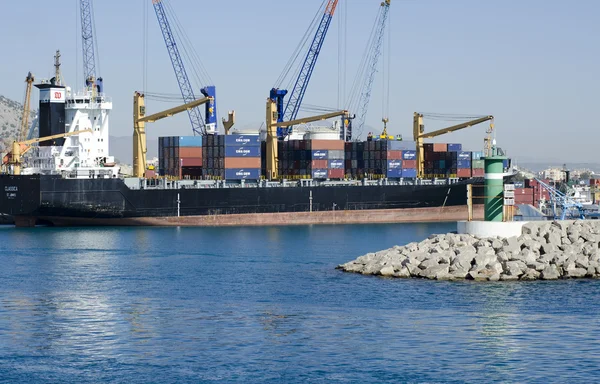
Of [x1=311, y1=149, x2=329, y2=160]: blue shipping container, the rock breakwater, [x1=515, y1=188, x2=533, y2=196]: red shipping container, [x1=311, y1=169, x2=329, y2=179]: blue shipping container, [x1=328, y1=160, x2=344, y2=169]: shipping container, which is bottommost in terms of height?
the rock breakwater

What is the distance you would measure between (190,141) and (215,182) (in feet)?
19.1

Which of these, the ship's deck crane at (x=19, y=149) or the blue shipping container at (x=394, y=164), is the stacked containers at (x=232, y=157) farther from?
the blue shipping container at (x=394, y=164)

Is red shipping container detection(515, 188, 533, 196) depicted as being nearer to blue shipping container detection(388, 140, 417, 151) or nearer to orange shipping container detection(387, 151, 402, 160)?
blue shipping container detection(388, 140, 417, 151)

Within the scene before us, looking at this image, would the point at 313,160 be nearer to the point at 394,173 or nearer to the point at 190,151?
the point at 394,173

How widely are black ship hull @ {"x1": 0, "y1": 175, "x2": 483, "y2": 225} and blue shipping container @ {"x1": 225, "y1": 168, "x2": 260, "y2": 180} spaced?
209 cm

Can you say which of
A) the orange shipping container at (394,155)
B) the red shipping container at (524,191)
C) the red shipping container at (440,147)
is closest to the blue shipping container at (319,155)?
the orange shipping container at (394,155)

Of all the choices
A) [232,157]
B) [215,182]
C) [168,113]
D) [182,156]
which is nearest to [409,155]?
[232,157]

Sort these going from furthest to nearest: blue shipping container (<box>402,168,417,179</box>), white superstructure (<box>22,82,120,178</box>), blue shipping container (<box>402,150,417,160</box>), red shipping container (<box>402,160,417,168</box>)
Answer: blue shipping container (<box>402,150,417,160</box>) → red shipping container (<box>402,160,417,168</box>) → blue shipping container (<box>402,168,417,179</box>) → white superstructure (<box>22,82,120,178</box>)

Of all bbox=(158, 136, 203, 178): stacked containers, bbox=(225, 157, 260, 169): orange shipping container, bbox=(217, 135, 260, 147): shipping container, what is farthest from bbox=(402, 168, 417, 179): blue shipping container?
bbox=(158, 136, 203, 178): stacked containers

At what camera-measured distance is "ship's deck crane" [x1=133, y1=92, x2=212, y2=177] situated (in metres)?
82.9

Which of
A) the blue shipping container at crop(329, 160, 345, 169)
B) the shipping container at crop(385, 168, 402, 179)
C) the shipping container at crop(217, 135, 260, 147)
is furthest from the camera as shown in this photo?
the shipping container at crop(385, 168, 402, 179)

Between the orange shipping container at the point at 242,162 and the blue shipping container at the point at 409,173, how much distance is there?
15378 mm

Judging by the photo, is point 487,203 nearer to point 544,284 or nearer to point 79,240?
point 544,284

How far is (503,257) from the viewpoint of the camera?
41.1 m
